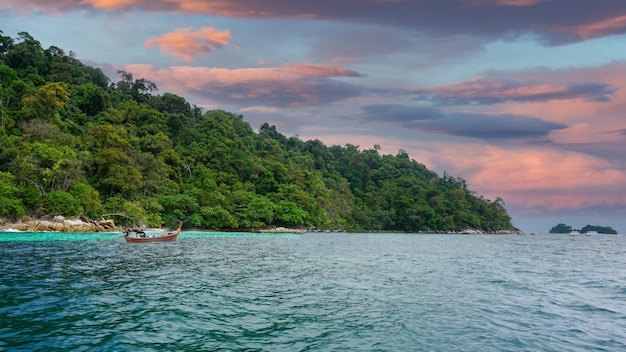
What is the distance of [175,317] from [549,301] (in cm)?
1464

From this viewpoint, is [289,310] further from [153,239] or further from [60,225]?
[60,225]

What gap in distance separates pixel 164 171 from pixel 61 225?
33192mm

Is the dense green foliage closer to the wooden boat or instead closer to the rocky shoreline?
the rocky shoreline

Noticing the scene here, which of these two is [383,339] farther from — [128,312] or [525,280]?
[525,280]

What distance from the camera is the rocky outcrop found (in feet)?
161

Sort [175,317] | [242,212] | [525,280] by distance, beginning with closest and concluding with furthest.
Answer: [175,317]
[525,280]
[242,212]

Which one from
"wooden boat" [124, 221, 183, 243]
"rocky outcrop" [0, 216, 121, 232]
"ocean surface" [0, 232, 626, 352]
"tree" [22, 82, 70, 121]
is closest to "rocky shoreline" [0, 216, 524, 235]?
"rocky outcrop" [0, 216, 121, 232]

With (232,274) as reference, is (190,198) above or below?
above

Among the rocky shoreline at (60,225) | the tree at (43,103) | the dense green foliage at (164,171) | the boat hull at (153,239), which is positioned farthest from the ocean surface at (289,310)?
the tree at (43,103)

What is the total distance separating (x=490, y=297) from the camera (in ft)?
58.0

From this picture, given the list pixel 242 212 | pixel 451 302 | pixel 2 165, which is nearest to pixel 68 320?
pixel 451 302

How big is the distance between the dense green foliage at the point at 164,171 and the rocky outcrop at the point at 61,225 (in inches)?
56.6

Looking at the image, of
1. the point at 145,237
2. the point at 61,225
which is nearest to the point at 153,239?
the point at 145,237

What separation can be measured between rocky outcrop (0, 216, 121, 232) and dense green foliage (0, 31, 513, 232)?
1.44 metres
